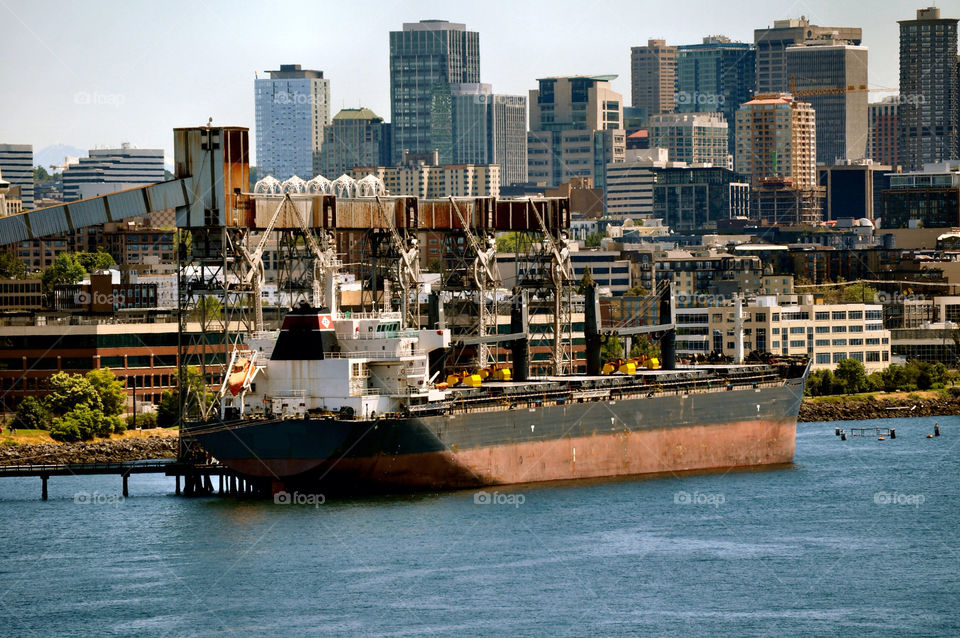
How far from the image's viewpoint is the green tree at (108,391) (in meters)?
130

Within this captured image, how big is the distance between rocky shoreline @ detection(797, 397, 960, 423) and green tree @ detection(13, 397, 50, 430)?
56.3 meters

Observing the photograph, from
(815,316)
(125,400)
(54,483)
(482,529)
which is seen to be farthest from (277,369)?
(815,316)

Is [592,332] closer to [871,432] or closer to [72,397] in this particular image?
[871,432]

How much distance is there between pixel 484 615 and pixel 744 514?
23879mm

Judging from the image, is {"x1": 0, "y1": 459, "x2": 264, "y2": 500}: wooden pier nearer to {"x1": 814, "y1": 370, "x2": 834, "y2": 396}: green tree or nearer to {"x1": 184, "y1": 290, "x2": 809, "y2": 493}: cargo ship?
{"x1": 184, "y1": 290, "x2": 809, "y2": 493}: cargo ship

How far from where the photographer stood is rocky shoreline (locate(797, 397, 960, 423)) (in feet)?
489

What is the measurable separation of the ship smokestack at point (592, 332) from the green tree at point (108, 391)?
1557 inches

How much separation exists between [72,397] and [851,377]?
217 ft

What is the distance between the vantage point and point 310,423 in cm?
8469

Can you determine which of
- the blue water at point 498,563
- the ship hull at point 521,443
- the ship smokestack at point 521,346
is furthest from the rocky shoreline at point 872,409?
the blue water at point 498,563

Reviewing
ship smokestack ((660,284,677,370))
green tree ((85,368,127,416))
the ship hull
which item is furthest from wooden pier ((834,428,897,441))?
green tree ((85,368,127,416))

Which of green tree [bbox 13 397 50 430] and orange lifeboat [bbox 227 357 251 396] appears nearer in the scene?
orange lifeboat [bbox 227 357 251 396]

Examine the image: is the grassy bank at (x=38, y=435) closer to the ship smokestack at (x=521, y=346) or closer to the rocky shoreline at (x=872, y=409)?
the ship smokestack at (x=521, y=346)

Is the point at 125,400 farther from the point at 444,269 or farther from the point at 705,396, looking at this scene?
the point at 705,396
